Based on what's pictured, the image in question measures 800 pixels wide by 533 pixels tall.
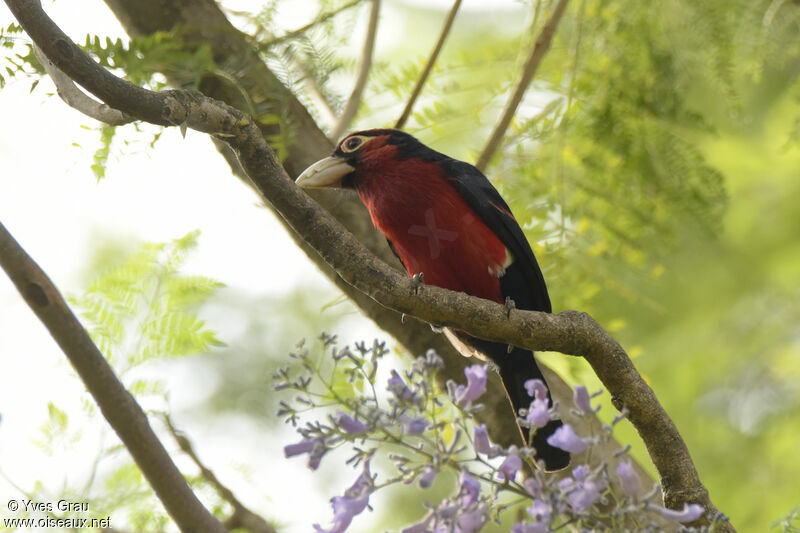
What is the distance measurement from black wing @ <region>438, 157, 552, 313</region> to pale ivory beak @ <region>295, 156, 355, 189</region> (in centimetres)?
47

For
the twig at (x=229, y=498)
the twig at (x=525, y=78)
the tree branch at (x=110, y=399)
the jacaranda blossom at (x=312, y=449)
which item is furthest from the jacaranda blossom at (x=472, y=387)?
the twig at (x=525, y=78)

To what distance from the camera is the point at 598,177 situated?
4512 millimetres

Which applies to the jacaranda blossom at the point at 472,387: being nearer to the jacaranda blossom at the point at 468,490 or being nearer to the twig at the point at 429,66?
the jacaranda blossom at the point at 468,490

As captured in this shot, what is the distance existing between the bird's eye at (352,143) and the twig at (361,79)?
11cm

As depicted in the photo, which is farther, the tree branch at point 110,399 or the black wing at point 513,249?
the black wing at point 513,249

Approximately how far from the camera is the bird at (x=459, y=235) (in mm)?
3643

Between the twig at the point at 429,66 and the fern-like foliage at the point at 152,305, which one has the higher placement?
the twig at the point at 429,66

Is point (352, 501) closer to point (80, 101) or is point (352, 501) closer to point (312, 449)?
point (312, 449)

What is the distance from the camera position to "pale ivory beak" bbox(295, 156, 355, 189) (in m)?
3.54

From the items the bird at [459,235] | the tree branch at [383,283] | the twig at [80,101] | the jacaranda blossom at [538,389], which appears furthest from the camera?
the bird at [459,235]

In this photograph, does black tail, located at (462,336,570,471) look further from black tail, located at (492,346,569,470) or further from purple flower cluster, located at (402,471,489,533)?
purple flower cluster, located at (402,471,489,533)

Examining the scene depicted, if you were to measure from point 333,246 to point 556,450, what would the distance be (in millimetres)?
1383

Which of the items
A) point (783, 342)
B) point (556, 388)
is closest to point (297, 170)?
point (556, 388)

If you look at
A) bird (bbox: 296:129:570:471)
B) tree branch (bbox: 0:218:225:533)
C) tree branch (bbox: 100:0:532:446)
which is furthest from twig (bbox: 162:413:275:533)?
bird (bbox: 296:129:570:471)
